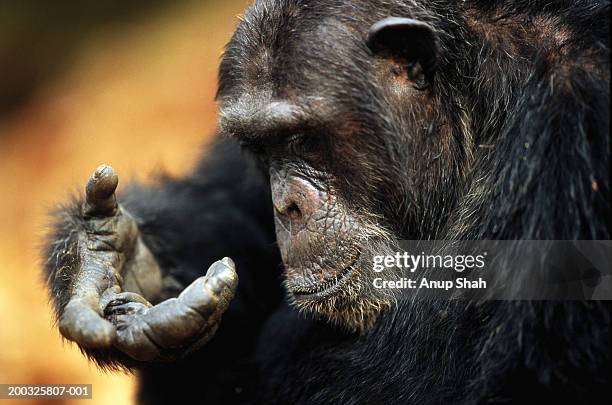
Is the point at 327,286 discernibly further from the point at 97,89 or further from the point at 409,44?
the point at 97,89

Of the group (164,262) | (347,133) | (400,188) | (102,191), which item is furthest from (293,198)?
(164,262)

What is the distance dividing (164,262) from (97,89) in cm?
512

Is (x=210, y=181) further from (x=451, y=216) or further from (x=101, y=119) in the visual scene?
(x=101, y=119)

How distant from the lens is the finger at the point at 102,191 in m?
3.79

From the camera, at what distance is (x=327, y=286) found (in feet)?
12.0

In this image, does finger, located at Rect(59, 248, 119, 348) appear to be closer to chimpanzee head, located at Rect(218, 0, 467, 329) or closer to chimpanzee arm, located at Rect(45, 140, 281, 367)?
chimpanzee arm, located at Rect(45, 140, 281, 367)

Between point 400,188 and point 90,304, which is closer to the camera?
point 90,304

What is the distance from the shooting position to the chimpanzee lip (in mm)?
3631

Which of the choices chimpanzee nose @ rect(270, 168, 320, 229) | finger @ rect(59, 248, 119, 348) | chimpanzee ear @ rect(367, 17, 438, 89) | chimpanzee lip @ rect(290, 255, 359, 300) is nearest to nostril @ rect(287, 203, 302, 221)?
chimpanzee nose @ rect(270, 168, 320, 229)

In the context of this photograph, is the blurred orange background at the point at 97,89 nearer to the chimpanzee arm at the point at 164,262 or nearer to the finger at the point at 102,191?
the chimpanzee arm at the point at 164,262

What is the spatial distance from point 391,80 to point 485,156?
52cm

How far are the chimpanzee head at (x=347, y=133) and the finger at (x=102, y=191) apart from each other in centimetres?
67

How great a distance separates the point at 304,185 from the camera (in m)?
3.59

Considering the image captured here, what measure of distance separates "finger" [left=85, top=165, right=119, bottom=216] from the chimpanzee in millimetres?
13
